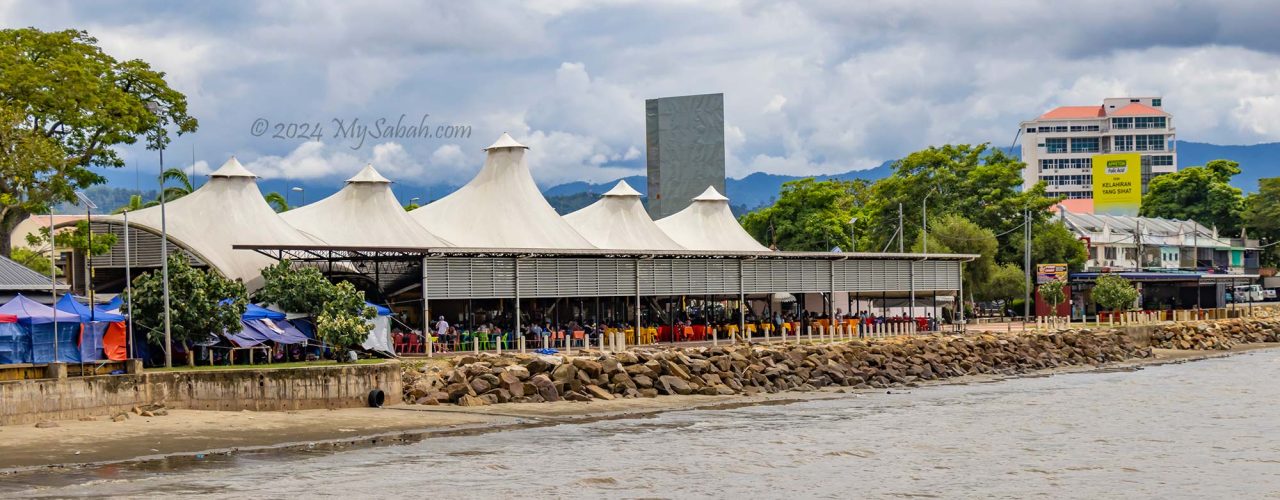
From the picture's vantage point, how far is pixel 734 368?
44.9 metres

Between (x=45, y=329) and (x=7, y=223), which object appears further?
(x=7, y=223)

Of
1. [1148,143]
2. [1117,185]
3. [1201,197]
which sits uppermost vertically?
[1148,143]

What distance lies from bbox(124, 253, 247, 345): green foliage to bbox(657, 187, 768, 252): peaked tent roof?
42152 mm

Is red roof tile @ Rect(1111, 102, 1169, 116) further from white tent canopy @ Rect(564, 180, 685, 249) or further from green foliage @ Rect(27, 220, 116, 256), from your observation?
green foliage @ Rect(27, 220, 116, 256)

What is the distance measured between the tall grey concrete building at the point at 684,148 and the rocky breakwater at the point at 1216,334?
1882 inches

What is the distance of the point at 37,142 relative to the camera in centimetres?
3816

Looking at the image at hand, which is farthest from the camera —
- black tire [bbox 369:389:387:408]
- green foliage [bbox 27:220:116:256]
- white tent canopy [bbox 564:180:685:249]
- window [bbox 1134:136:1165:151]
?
window [bbox 1134:136:1165:151]

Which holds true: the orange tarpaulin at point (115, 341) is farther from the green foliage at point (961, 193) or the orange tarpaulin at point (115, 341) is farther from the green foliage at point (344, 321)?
the green foliage at point (961, 193)

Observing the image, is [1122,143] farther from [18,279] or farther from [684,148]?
[18,279]

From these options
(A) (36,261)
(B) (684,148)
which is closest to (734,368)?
(A) (36,261)

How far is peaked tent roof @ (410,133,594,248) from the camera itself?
2329 inches

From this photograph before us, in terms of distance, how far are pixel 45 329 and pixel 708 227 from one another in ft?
159

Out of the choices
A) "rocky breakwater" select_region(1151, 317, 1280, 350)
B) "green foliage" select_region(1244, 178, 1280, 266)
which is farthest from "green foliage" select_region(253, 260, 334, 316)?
"green foliage" select_region(1244, 178, 1280, 266)

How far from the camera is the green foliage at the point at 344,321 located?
36125 millimetres
